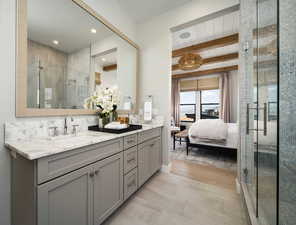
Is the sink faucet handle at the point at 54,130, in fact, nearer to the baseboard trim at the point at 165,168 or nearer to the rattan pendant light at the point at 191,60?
the baseboard trim at the point at 165,168

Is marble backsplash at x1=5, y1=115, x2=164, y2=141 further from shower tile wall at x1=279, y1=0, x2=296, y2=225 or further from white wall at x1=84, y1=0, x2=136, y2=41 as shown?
shower tile wall at x1=279, y1=0, x2=296, y2=225

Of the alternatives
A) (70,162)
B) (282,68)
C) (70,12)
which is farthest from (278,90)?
(70,12)

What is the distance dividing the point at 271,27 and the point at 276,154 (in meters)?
0.94

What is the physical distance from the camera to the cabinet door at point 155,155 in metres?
1.98

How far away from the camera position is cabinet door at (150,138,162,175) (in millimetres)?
1983

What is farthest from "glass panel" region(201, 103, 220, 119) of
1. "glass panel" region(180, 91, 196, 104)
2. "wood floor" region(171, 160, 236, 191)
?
"wood floor" region(171, 160, 236, 191)

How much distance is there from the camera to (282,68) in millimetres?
819

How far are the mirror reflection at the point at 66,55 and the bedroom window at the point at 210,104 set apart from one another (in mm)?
5173

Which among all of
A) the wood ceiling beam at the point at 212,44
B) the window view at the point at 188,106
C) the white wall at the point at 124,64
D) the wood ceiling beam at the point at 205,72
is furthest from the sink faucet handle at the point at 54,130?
the window view at the point at 188,106

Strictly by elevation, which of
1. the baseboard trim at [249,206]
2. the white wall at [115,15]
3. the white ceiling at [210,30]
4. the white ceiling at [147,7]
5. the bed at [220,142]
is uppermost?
the white ceiling at [147,7]

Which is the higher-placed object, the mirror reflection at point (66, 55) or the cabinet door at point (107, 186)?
the mirror reflection at point (66, 55)

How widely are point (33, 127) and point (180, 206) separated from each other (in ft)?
5.74

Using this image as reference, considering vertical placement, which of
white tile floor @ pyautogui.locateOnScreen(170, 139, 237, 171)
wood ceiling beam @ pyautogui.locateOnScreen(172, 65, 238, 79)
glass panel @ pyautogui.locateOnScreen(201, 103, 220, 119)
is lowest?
white tile floor @ pyautogui.locateOnScreen(170, 139, 237, 171)

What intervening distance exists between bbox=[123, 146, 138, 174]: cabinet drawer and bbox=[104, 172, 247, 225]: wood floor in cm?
44
